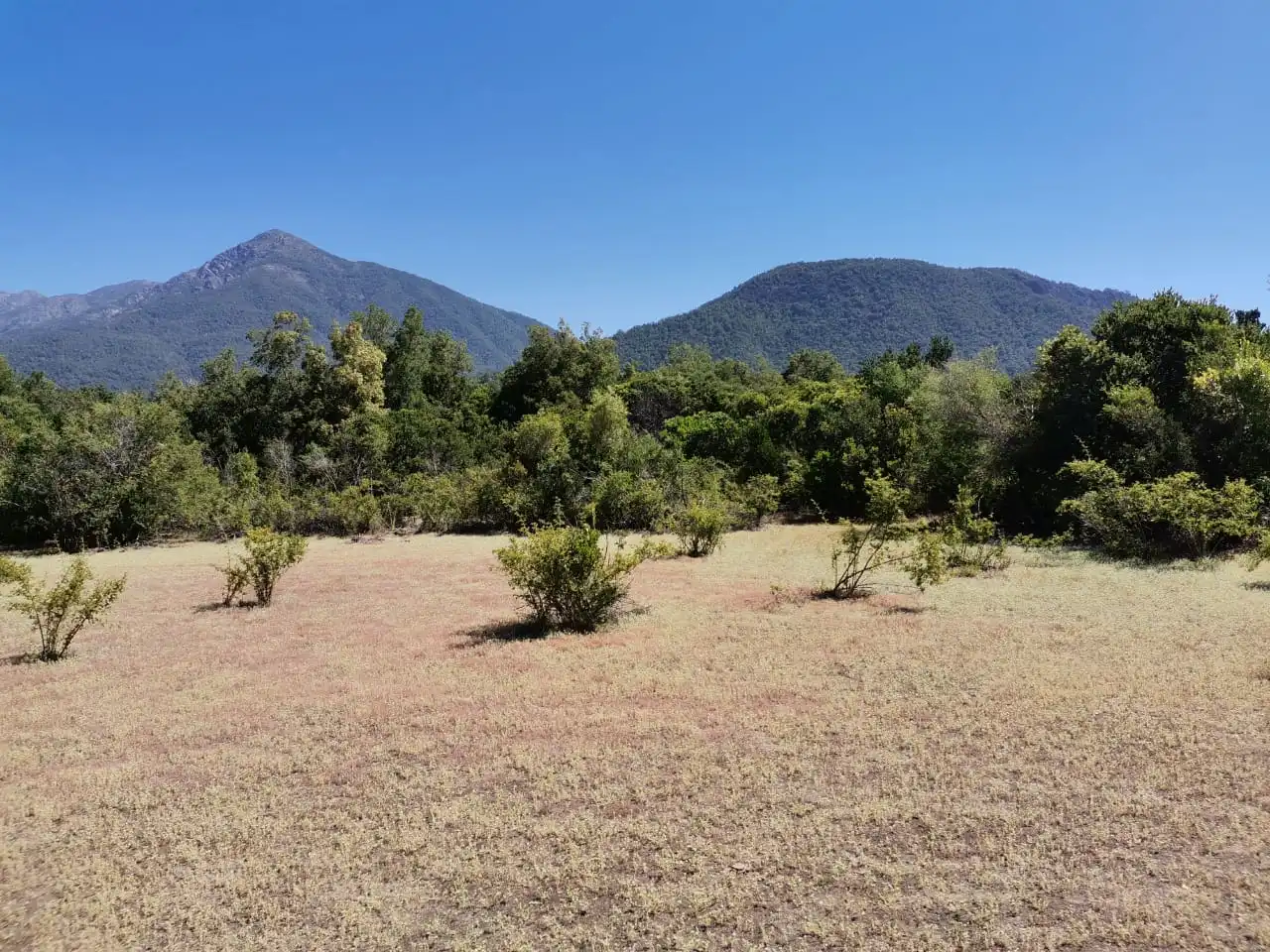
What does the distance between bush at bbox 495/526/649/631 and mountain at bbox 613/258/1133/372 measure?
3892 inches

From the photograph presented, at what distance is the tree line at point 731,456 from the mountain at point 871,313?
80710mm

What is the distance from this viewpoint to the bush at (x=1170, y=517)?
37.2 ft

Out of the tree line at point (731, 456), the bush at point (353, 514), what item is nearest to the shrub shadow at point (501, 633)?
the tree line at point (731, 456)

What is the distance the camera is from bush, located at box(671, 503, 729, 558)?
13906 millimetres

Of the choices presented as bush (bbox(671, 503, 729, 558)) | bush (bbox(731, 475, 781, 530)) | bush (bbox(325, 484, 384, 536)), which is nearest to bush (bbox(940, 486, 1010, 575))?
bush (bbox(671, 503, 729, 558))

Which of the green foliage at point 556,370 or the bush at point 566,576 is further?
the green foliage at point 556,370

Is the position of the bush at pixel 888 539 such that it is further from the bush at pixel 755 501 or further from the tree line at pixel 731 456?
the bush at pixel 755 501

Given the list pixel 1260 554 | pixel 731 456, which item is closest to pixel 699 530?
pixel 1260 554

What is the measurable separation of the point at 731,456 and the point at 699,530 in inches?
392

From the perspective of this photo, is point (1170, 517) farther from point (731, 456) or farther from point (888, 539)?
point (731, 456)

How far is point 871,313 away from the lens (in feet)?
428

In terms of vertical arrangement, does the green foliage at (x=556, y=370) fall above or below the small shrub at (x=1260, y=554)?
above

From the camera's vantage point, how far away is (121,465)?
59.2ft

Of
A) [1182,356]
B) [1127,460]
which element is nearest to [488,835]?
[1127,460]
